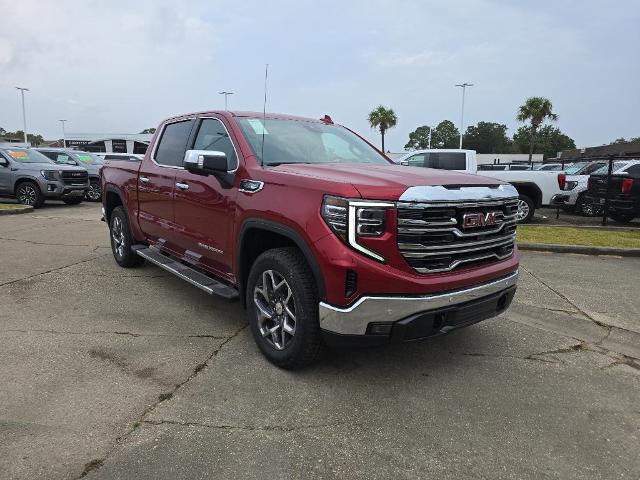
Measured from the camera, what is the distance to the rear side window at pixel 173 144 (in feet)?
16.6

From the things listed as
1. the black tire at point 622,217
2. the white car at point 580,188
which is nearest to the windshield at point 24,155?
the white car at point 580,188

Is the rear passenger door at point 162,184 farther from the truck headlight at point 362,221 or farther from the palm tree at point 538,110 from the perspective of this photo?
the palm tree at point 538,110

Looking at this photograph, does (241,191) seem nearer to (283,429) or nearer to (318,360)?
(318,360)

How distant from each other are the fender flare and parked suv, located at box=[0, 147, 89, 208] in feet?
42.3

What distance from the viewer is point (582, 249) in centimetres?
817

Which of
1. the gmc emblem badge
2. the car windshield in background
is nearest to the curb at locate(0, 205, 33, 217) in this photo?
the car windshield in background

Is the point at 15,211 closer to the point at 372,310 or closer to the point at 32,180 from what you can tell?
the point at 32,180

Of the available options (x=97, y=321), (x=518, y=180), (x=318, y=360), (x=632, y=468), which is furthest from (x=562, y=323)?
(x=518, y=180)

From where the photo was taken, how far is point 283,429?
287cm

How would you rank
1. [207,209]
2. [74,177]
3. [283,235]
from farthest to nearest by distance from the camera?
[74,177] < [207,209] < [283,235]

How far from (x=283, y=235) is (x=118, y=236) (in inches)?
161

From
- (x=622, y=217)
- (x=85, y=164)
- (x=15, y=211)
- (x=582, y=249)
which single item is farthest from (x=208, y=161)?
(x=85, y=164)

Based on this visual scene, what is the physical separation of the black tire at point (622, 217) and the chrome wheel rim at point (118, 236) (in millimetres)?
11749

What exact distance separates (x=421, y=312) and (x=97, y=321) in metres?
3.10
